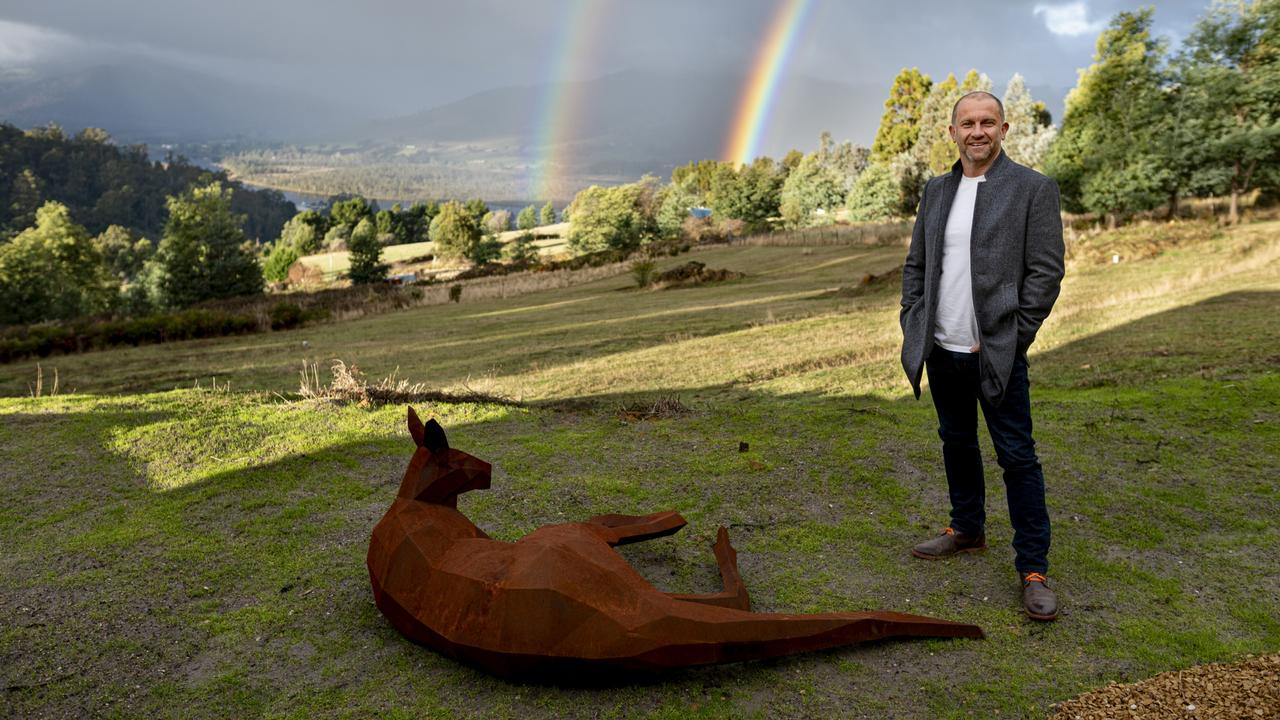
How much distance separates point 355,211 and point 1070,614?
169 m

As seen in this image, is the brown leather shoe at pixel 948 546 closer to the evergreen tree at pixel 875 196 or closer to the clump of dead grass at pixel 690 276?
the clump of dead grass at pixel 690 276

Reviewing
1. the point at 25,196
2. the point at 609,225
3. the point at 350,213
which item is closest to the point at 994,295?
the point at 609,225

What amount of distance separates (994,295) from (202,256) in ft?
217

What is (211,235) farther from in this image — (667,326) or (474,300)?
(667,326)

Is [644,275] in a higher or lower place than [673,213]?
lower

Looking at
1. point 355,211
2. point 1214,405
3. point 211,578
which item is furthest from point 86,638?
point 355,211

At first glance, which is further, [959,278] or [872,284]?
[872,284]

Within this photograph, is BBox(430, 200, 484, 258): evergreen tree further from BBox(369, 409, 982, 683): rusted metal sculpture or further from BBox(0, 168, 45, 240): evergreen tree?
BBox(0, 168, 45, 240): evergreen tree

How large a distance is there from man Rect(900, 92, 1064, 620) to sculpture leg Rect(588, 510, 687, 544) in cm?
160

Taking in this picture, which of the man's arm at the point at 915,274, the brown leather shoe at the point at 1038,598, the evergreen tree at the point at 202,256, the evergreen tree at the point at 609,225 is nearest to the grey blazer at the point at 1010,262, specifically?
the man's arm at the point at 915,274

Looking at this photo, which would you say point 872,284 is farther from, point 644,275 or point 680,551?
point 680,551

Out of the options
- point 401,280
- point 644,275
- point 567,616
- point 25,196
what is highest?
point 25,196

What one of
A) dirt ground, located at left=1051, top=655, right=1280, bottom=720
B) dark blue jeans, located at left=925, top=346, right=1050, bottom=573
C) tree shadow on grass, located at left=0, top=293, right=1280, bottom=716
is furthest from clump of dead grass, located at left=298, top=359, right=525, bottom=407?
dirt ground, located at left=1051, top=655, right=1280, bottom=720

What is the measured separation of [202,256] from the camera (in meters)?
58.7
